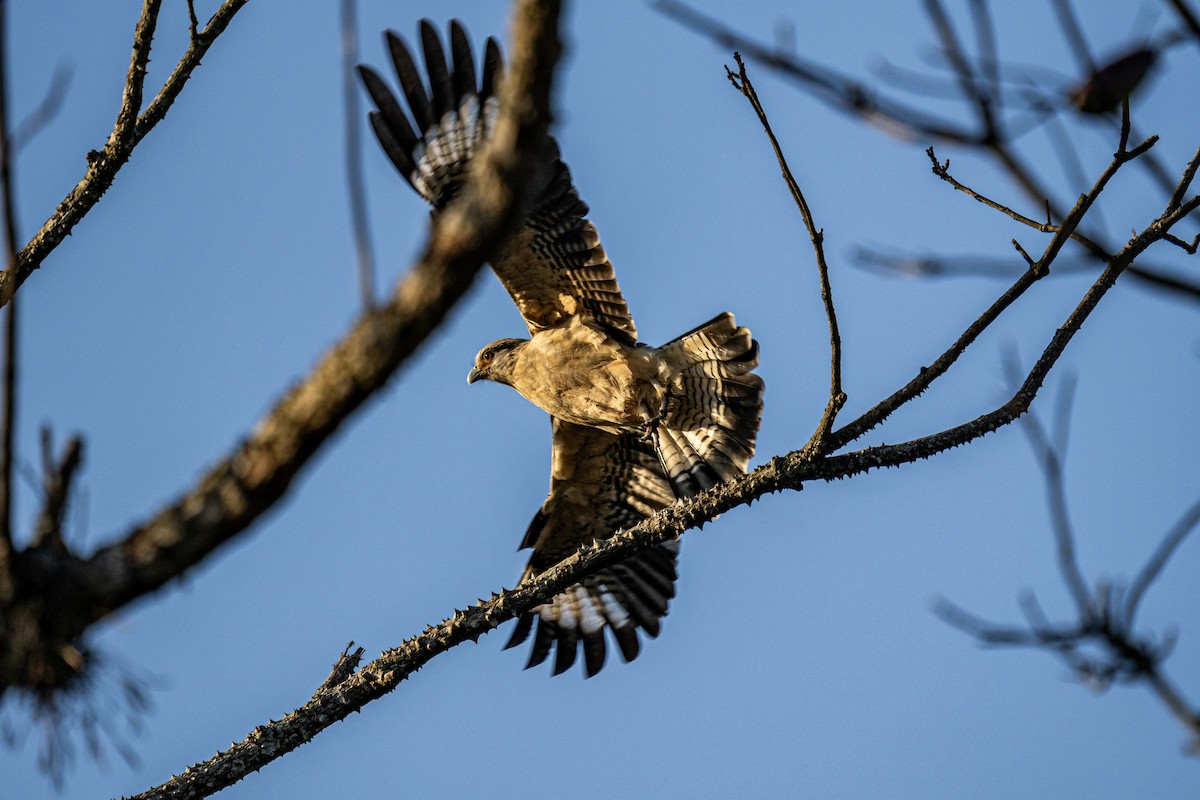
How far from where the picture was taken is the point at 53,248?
4.49 meters

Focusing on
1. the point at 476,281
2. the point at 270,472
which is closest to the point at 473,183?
the point at 476,281

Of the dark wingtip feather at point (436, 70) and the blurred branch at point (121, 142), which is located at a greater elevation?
the dark wingtip feather at point (436, 70)

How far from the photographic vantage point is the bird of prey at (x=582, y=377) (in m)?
6.38

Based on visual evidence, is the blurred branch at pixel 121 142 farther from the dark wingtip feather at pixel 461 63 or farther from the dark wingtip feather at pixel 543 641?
the dark wingtip feather at pixel 543 641

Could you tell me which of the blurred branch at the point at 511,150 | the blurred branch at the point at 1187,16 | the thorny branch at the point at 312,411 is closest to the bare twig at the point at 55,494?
the thorny branch at the point at 312,411

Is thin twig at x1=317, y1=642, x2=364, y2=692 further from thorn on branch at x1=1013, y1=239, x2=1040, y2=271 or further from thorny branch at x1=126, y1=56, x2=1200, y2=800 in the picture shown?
thorn on branch at x1=1013, y1=239, x2=1040, y2=271

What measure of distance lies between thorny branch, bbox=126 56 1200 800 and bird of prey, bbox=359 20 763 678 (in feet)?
3.94

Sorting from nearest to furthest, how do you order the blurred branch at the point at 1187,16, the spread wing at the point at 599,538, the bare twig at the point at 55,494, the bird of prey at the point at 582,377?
the blurred branch at the point at 1187,16 → the bare twig at the point at 55,494 → the bird of prey at the point at 582,377 → the spread wing at the point at 599,538

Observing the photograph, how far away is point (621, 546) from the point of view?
5000mm

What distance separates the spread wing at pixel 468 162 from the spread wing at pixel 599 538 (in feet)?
3.32

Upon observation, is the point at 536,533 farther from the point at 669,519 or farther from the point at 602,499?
the point at 669,519

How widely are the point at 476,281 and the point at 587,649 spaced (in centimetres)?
615

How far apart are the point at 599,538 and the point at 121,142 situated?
4.27 meters

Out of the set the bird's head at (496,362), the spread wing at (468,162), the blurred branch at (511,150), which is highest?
the spread wing at (468,162)
